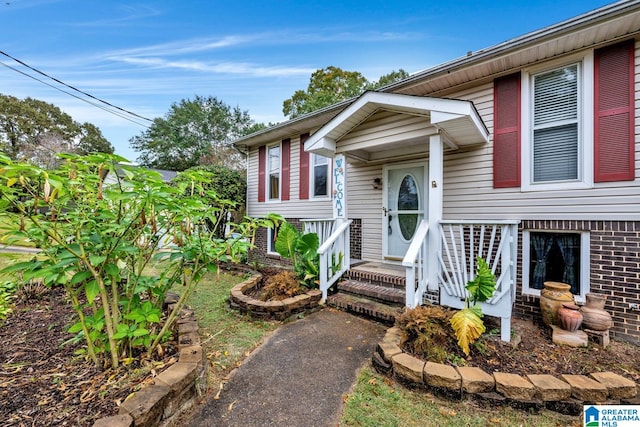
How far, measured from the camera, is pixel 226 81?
12.8 m

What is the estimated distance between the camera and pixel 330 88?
2105cm

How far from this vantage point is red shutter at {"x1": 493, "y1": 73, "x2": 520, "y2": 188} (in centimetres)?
394

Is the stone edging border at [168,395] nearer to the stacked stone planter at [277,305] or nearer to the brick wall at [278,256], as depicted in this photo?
the stacked stone planter at [277,305]

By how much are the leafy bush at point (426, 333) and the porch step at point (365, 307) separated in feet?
2.00

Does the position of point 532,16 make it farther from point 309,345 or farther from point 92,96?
point 92,96

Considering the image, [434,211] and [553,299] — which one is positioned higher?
[434,211]

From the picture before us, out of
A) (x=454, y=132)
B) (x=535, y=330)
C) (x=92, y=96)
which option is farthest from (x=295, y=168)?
(x=92, y=96)

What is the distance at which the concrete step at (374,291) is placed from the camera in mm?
3759

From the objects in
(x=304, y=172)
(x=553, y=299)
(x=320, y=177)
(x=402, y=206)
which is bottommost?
(x=553, y=299)

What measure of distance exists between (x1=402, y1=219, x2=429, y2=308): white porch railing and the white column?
1.51 meters

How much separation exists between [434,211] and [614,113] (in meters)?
2.43

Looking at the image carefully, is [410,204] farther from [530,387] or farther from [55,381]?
[55,381]

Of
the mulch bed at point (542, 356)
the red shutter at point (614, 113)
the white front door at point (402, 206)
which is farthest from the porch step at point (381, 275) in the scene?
the red shutter at point (614, 113)

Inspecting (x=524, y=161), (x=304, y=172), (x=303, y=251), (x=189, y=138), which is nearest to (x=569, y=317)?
(x=524, y=161)
